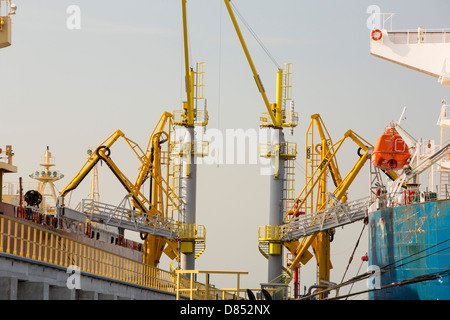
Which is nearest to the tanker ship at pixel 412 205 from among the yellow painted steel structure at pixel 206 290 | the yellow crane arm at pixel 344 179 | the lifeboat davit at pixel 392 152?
the lifeboat davit at pixel 392 152

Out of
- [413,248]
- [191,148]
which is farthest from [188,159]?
[413,248]

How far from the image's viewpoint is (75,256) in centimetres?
3453

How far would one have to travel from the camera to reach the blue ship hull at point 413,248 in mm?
40438

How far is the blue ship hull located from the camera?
40.4 metres

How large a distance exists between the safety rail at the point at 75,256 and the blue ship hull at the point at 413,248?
763 cm

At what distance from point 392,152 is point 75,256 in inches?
770

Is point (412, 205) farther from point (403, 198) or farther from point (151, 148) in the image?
point (151, 148)

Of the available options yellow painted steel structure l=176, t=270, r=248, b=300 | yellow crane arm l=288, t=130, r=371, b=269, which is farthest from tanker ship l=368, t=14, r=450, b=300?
yellow crane arm l=288, t=130, r=371, b=269

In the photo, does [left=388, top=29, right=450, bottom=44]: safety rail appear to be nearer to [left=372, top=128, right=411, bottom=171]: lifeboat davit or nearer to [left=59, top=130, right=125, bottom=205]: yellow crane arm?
[left=372, top=128, right=411, bottom=171]: lifeboat davit

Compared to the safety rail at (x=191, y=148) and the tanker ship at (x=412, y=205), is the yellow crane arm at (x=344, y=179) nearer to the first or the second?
the safety rail at (x=191, y=148)
